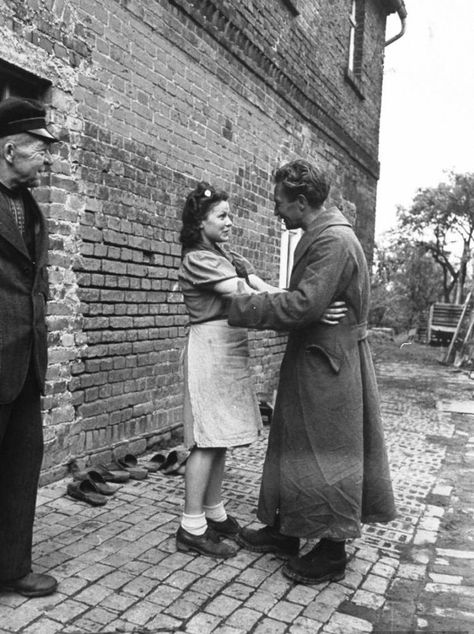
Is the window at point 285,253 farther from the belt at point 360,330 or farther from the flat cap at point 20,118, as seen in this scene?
the flat cap at point 20,118

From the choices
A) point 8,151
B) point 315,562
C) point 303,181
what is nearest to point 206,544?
point 315,562

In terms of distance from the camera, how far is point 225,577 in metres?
3.15

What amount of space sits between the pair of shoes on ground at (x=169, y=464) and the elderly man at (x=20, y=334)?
6.37ft

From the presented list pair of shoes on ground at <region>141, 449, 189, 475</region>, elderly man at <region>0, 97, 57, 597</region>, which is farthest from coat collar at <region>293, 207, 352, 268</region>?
pair of shoes on ground at <region>141, 449, 189, 475</region>

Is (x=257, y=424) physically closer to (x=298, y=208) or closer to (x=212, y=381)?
(x=212, y=381)

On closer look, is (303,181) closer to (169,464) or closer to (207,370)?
(207,370)

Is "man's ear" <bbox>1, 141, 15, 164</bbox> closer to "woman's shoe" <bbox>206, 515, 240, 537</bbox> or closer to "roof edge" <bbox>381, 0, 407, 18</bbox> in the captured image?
"woman's shoe" <bbox>206, 515, 240, 537</bbox>

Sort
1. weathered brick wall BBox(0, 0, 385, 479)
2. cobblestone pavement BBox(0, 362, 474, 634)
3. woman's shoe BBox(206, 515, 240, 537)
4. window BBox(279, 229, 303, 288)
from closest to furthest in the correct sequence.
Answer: cobblestone pavement BBox(0, 362, 474, 634) → woman's shoe BBox(206, 515, 240, 537) → weathered brick wall BBox(0, 0, 385, 479) → window BBox(279, 229, 303, 288)

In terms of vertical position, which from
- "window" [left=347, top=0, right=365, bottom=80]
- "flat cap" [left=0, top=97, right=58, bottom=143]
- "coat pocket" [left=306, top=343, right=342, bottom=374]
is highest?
"window" [left=347, top=0, right=365, bottom=80]

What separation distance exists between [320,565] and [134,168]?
329 centimetres

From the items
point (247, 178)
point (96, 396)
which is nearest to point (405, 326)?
point (247, 178)

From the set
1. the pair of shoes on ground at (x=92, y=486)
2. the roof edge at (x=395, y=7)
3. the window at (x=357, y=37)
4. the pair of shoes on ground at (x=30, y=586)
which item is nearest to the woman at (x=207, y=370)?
the pair of shoes on ground at (x=30, y=586)

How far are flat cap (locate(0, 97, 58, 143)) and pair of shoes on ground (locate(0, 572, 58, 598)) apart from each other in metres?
1.92

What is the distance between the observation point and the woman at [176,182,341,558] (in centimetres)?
332
